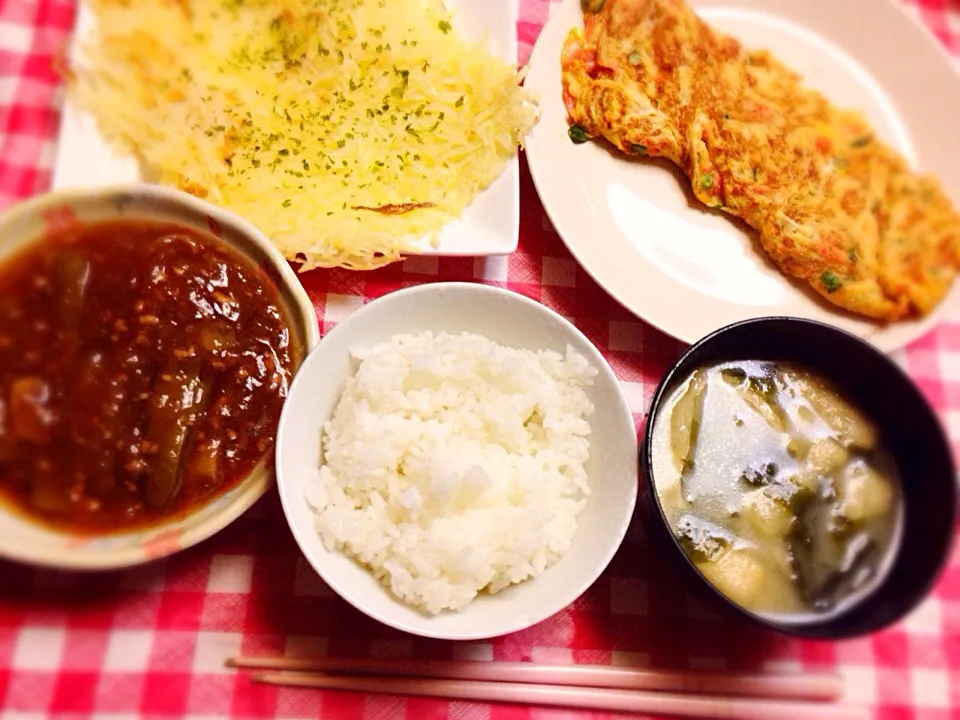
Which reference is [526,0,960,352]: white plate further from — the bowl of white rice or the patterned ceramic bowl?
A: the patterned ceramic bowl

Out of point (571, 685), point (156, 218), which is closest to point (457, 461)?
point (571, 685)

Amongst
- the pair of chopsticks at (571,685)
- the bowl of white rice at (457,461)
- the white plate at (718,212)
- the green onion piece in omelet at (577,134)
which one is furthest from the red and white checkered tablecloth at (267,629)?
the green onion piece in omelet at (577,134)

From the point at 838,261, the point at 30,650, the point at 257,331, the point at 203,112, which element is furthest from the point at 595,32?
the point at 30,650

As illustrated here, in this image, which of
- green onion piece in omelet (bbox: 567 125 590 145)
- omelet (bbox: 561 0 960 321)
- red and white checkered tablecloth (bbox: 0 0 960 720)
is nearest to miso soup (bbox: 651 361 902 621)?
red and white checkered tablecloth (bbox: 0 0 960 720)

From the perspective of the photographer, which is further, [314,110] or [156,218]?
[314,110]

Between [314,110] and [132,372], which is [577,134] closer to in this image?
[314,110]

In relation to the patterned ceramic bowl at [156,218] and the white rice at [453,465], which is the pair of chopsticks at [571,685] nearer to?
the white rice at [453,465]

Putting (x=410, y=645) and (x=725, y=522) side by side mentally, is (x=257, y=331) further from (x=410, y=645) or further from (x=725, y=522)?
(x=725, y=522)
